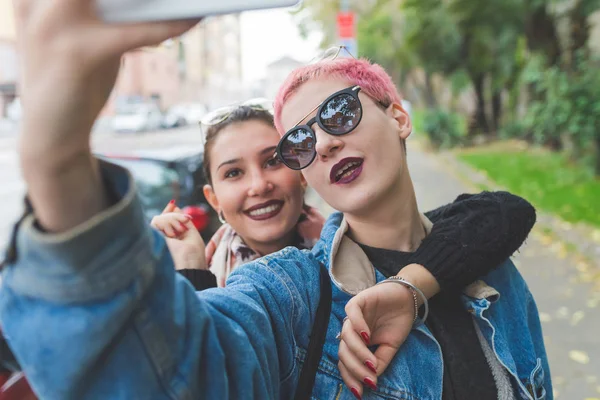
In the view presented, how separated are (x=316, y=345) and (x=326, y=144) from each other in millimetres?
479

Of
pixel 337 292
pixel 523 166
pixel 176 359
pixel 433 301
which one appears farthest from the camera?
pixel 523 166

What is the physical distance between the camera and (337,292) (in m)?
1.28

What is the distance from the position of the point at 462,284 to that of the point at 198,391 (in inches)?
32.2

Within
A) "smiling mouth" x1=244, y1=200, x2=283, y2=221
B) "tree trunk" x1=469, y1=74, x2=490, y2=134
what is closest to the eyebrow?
"smiling mouth" x1=244, y1=200, x2=283, y2=221

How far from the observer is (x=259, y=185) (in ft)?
5.76

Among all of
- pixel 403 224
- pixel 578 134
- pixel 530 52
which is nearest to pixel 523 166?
pixel 530 52

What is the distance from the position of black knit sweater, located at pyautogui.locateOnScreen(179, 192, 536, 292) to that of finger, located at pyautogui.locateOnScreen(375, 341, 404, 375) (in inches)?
9.0

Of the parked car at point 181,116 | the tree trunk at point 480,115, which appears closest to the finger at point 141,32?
the tree trunk at point 480,115

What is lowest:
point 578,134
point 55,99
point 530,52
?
point 578,134

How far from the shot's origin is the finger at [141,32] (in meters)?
0.61

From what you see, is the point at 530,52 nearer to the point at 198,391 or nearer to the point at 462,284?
the point at 462,284

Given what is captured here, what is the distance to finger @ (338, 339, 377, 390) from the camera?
114 cm

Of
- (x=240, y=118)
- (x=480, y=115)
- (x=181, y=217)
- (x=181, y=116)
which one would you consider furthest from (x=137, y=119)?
(x=181, y=217)

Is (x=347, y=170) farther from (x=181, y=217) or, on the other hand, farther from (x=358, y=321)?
(x=181, y=217)
